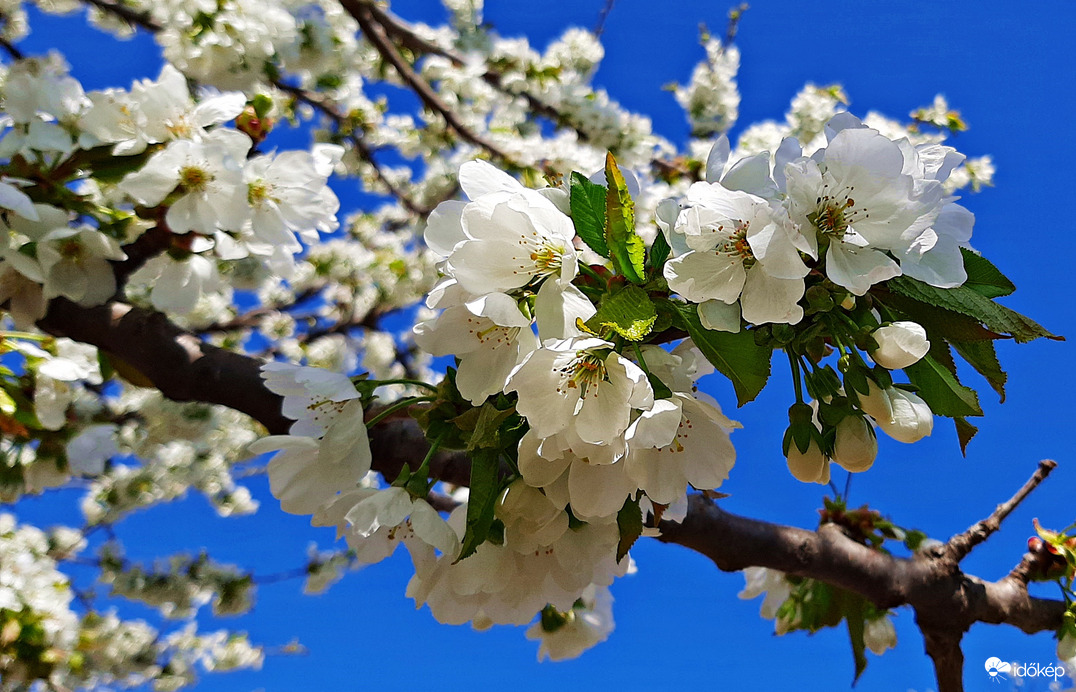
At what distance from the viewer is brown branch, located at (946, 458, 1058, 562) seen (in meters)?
1.52

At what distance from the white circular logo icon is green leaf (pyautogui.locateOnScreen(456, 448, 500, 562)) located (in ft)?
5.40

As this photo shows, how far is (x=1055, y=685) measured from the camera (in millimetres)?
1657

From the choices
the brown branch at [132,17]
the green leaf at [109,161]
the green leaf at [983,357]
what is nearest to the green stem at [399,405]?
the green leaf at [983,357]

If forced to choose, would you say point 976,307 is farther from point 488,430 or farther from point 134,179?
point 134,179

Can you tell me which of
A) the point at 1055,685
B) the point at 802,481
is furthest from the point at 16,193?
the point at 1055,685

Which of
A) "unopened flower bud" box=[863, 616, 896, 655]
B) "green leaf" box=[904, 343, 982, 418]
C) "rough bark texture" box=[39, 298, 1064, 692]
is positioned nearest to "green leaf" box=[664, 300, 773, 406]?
"green leaf" box=[904, 343, 982, 418]

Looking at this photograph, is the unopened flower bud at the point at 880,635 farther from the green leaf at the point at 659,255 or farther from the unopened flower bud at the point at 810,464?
the green leaf at the point at 659,255

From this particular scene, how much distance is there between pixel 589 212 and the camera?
0.72 meters

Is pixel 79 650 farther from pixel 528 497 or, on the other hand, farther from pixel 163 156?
pixel 528 497

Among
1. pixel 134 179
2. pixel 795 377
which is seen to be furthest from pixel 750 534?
pixel 134 179

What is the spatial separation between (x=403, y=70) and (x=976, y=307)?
8.90ft

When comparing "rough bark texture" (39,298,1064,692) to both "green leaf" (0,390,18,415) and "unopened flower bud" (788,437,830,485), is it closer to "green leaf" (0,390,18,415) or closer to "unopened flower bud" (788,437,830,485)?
"green leaf" (0,390,18,415)

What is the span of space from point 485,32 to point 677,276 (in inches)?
169

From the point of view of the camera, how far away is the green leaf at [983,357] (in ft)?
2.31
